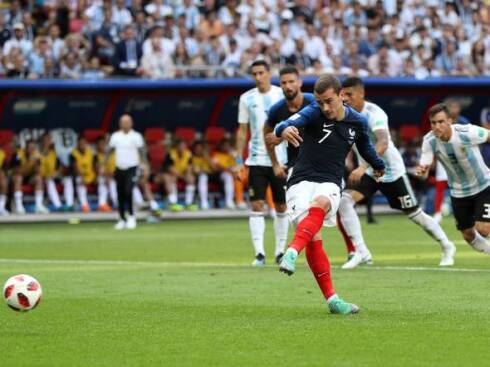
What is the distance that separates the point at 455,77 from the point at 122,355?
78.2ft

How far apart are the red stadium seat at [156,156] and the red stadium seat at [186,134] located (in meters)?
0.57

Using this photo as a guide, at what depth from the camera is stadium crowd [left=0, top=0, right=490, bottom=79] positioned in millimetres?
28016

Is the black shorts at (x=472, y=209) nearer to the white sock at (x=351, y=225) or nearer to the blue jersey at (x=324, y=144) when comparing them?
the white sock at (x=351, y=225)

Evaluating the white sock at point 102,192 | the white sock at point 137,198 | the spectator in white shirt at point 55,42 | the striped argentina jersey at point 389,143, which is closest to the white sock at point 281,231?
the striped argentina jersey at point 389,143

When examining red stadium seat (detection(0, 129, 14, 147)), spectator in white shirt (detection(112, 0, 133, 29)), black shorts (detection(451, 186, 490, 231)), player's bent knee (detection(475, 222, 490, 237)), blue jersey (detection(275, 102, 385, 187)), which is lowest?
red stadium seat (detection(0, 129, 14, 147))

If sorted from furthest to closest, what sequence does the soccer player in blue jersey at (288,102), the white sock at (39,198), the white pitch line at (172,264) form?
1. the white sock at (39,198)
2. the white pitch line at (172,264)
3. the soccer player in blue jersey at (288,102)

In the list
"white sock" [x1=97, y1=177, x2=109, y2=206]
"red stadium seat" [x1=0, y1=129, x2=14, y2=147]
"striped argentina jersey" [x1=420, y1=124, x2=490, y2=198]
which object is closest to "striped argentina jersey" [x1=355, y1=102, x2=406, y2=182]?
"striped argentina jersey" [x1=420, y1=124, x2=490, y2=198]

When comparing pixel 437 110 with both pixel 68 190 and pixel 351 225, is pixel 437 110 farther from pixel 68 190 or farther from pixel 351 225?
pixel 68 190

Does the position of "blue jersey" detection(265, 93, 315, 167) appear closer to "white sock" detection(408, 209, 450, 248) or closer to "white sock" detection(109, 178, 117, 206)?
"white sock" detection(408, 209, 450, 248)

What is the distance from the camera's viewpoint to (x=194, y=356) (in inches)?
306

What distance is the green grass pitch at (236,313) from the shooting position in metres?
7.81

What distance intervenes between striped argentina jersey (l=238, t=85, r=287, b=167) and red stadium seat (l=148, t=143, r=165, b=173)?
14.5 metres

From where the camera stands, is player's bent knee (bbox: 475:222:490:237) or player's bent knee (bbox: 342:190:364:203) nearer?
player's bent knee (bbox: 475:222:490:237)

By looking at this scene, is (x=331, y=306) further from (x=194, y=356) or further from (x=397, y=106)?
(x=397, y=106)
